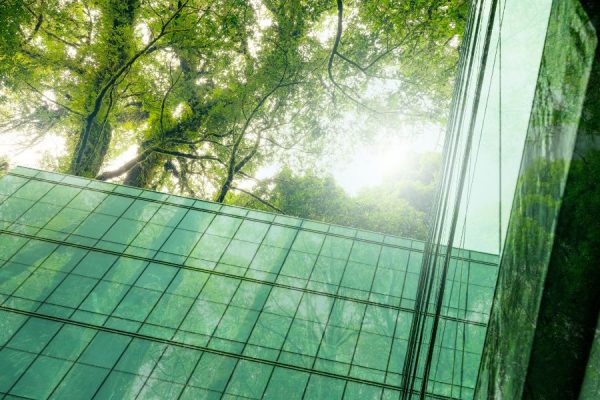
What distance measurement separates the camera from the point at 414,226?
1677cm

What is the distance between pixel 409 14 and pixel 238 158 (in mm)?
9106

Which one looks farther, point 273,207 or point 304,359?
point 273,207

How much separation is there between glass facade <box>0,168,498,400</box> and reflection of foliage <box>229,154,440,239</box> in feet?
27.4

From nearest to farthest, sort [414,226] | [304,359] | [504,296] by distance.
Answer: [504,296] < [304,359] < [414,226]

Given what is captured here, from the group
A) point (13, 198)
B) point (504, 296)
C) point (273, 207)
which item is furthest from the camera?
point (273, 207)

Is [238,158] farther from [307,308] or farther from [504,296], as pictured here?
[504,296]

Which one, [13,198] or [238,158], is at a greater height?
[238,158]

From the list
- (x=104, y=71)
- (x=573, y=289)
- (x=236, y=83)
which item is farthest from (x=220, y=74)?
(x=573, y=289)

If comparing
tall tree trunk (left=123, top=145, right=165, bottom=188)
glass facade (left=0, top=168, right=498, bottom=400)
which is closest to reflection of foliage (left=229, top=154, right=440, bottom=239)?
tall tree trunk (left=123, top=145, right=165, bottom=188)

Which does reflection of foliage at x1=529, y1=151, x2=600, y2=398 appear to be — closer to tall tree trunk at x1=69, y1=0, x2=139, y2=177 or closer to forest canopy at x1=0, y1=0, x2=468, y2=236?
forest canopy at x1=0, y1=0, x2=468, y2=236

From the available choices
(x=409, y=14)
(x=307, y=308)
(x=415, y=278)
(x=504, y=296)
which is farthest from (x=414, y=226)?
(x=504, y=296)

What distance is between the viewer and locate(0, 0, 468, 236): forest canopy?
1556 cm

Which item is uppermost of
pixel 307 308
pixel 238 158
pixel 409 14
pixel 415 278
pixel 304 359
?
pixel 409 14

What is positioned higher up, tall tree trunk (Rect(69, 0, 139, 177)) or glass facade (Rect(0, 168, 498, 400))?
tall tree trunk (Rect(69, 0, 139, 177))
